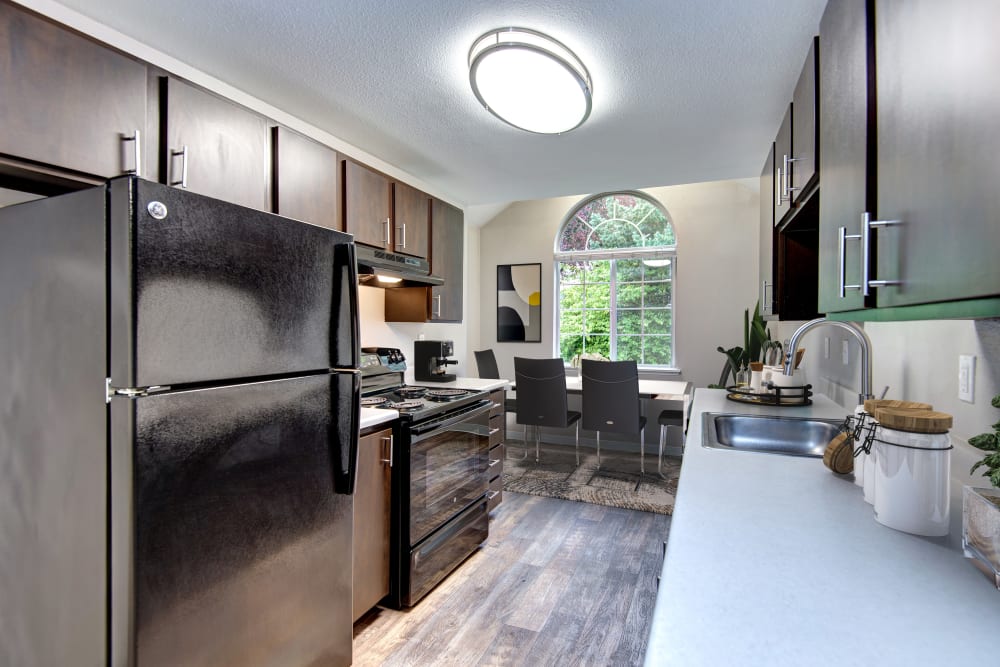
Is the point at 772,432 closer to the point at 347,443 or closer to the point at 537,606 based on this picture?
the point at 537,606

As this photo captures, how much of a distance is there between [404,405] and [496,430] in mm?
1018

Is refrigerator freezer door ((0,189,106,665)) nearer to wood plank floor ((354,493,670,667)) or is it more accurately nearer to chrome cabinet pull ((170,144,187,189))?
chrome cabinet pull ((170,144,187,189))

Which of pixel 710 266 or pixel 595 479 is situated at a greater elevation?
pixel 710 266

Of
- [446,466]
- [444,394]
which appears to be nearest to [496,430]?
[444,394]

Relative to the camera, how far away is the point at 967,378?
101 cm

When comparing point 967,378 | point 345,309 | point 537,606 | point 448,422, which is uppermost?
point 345,309

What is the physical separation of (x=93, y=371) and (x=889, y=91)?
171 cm

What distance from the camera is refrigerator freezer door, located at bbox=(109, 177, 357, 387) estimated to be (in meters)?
1.06

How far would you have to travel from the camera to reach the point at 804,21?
1613mm

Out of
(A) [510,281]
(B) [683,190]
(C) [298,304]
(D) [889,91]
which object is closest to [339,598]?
(C) [298,304]

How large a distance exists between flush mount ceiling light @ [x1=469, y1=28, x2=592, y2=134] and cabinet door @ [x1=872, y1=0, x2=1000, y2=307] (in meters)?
1.15

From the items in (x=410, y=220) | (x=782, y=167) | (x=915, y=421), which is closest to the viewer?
(x=915, y=421)

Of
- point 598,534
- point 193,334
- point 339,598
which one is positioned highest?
point 193,334

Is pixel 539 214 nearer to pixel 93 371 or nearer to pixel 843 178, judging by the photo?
pixel 843 178
